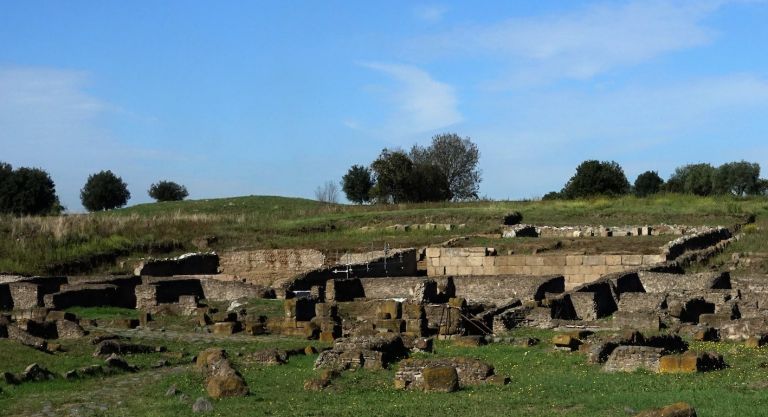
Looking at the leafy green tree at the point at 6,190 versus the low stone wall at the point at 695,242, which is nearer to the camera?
the low stone wall at the point at 695,242

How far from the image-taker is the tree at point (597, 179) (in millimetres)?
86294

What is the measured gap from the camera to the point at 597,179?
86.9 m

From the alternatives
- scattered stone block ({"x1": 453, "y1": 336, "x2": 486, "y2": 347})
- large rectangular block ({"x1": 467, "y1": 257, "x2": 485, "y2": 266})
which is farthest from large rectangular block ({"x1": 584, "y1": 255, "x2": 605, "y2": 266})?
scattered stone block ({"x1": 453, "y1": 336, "x2": 486, "y2": 347})

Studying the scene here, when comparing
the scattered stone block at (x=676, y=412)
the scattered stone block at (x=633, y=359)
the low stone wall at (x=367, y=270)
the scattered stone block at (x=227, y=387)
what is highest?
the low stone wall at (x=367, y=270)

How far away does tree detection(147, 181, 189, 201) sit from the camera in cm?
11256

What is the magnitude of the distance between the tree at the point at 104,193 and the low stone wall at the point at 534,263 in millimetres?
62966

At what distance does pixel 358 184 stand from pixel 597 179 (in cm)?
2235

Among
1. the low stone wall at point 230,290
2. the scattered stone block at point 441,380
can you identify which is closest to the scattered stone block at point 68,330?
the low stone wall at point 230,290

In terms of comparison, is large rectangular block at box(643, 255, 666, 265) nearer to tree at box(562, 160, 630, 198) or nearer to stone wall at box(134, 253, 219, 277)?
stone wall at box(134, 253, 219, 277)

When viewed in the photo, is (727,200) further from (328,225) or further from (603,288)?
(603,288)

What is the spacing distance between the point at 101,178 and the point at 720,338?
282ft

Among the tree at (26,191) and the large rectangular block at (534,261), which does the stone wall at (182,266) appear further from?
the tree at (26,191)

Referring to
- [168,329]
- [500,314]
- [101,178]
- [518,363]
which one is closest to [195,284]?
[168,329]

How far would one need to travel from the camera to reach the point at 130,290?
34719mm
